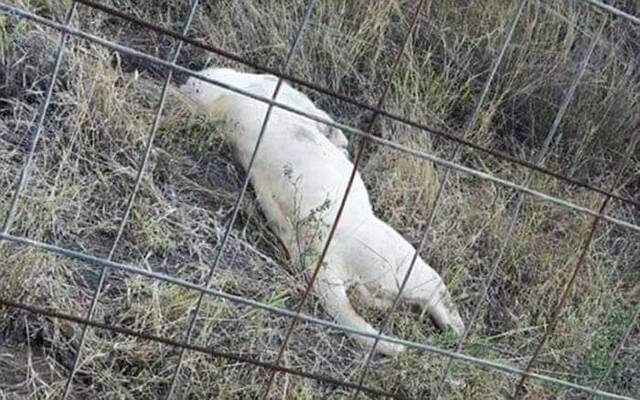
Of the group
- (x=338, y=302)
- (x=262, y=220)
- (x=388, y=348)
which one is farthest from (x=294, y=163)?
(x=388, y=348)

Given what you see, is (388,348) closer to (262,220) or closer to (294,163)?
(262,220)

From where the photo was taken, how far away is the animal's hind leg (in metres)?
3.04

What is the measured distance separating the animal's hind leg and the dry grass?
3 cm

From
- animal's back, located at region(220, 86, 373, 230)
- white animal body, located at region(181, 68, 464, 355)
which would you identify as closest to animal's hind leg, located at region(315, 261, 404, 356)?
white animal body, located at region(181, 68, 464, 355)

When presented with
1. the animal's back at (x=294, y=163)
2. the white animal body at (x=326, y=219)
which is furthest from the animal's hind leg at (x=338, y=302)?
the animal's back at (x=294, y=163)

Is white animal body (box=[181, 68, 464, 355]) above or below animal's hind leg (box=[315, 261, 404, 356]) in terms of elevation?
above

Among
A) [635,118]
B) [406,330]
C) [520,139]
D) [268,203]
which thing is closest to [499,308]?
[406,330]

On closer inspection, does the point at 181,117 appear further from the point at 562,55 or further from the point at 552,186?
the point at 562,55

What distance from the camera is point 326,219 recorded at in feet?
10.8

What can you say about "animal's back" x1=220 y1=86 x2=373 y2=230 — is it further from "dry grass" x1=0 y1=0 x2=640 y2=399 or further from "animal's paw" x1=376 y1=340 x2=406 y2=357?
"animal's paw" x1=376 y1=340 x2=406 y2=357

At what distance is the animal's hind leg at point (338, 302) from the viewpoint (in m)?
3.04

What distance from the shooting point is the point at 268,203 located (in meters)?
Answer: 3.36

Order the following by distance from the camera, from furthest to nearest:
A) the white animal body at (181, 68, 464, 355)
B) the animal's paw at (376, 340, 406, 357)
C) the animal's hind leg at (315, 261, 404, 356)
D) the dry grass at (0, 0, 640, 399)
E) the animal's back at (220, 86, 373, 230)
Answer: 1. the animal's back at (220, 86, 373, 230)
2. the white animal body at (181, 68, 464, 355)
3. the animal's hind leg at (315, 261, 404, 356)
4. the animal's paw at (376, 340, 406, 357)
5. the dry grass at (0, 0, 640, 399)

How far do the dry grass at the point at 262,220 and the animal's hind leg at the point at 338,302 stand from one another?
35 mm
